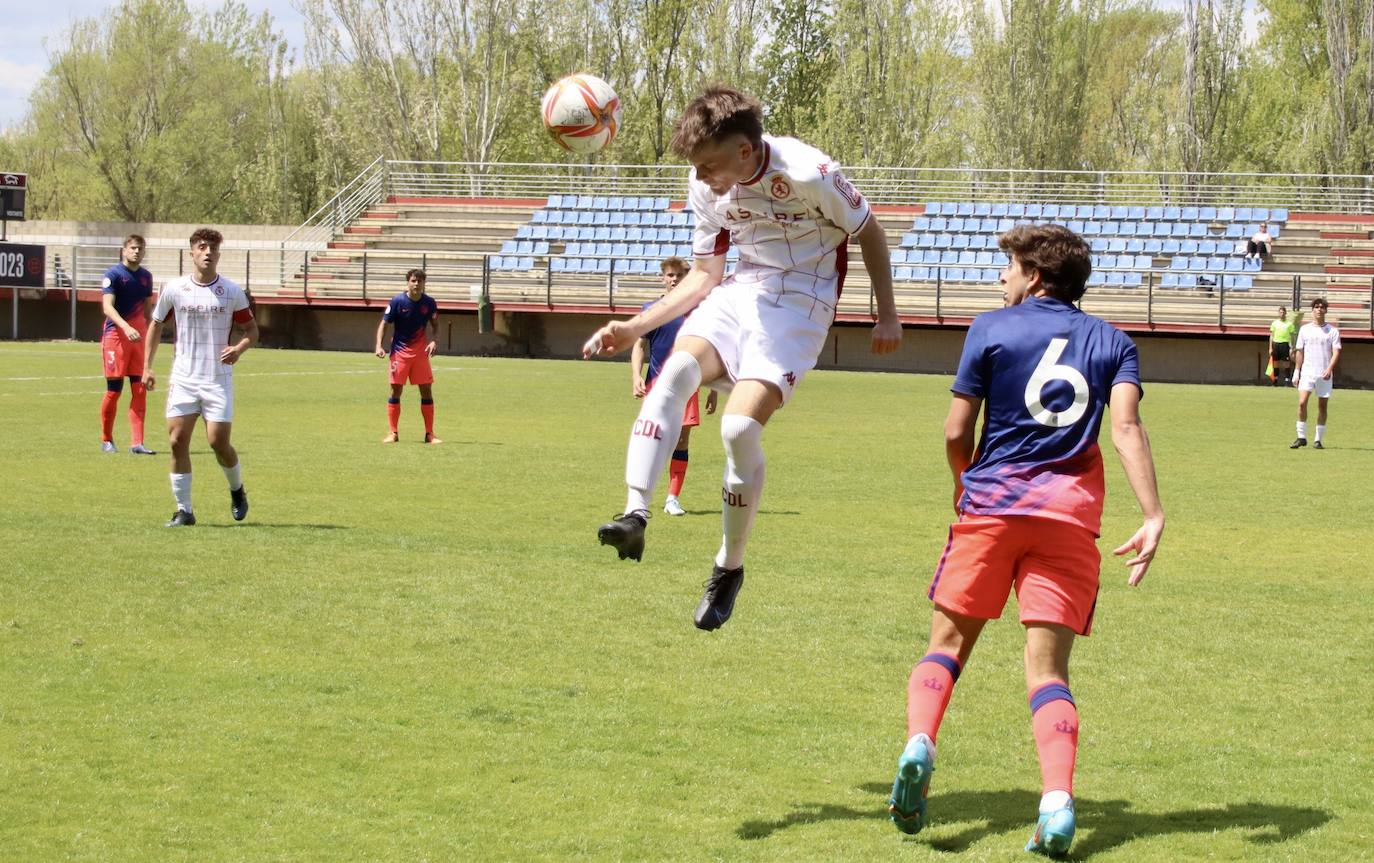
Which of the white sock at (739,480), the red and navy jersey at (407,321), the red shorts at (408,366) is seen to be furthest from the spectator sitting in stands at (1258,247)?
the white sock at (739,480)

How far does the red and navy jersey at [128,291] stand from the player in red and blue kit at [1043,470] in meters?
13.4

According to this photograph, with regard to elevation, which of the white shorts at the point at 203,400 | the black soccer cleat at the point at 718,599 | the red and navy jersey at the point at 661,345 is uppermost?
the red and navy jersey at the point at 661,345

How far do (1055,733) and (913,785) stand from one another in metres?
0.48

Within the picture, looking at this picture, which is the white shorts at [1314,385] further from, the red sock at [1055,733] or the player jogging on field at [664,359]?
the red sock at [1055,733]

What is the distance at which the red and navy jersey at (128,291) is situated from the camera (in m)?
16.7

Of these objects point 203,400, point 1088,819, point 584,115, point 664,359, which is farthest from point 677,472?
point 1088,819

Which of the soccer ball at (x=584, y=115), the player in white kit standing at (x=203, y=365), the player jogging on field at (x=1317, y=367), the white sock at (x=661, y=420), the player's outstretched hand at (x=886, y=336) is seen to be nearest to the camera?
the white sock at (x=661, y=420)

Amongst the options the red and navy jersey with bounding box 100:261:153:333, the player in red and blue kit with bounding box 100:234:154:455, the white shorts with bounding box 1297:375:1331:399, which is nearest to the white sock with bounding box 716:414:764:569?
the player in red and blue kit with bounding box 100:234:154:455

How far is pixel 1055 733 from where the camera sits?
4809 mm

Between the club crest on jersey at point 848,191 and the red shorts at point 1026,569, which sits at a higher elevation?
the club crest on jersey at point 848,191

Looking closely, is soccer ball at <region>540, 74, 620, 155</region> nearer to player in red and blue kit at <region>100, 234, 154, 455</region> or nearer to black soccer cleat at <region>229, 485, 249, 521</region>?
black soccer cleat at <region>229, 485, 249, 521</region>

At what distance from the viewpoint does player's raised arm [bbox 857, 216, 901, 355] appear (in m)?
5.84

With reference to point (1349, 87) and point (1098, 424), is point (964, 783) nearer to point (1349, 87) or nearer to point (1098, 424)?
point (1098, 424)

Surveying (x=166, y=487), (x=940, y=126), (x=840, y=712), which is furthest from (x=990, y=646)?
(x=940, y=126)
